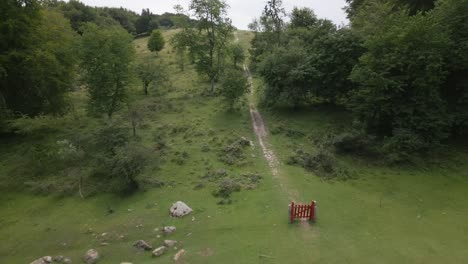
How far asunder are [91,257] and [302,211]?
9.80 meters

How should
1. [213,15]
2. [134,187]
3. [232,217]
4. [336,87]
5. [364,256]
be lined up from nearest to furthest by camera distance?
[364,256]
[232,217]
[134,187]
[336,87]
[213,15]

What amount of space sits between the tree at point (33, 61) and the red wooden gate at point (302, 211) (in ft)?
75.6

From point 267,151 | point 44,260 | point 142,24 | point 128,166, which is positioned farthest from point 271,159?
point 142,24

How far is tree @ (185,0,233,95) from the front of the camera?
119 ft

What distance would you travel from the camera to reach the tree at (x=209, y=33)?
119ft

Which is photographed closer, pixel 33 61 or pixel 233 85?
Result: pixel 33 61

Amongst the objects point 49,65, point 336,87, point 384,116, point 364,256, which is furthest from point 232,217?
point 49,65

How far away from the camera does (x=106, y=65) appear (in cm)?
2597

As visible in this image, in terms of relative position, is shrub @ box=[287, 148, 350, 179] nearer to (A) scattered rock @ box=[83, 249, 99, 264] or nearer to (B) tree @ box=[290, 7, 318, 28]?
(A) scattered rock @ box=[83, 249, 99, 264]

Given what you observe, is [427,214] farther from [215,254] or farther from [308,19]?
[308,19]

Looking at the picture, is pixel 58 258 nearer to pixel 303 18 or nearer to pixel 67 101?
pixel 67 101

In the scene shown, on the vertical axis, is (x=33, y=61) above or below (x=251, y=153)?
above

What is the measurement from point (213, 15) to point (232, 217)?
A: 28237mm

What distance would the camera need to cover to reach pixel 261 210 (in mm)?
16031
